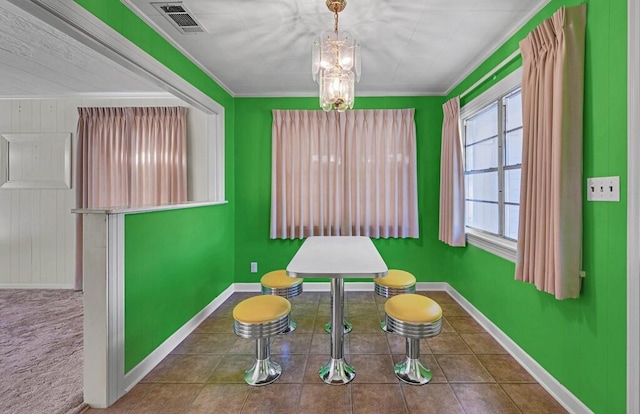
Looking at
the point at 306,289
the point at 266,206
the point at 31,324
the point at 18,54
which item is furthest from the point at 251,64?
the point at 31,324

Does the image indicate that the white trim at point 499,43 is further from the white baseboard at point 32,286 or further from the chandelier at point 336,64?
the white baseboard at point 32,286

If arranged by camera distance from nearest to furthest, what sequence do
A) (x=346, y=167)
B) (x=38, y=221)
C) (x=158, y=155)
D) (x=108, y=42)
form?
(x=108, y=42), (x=158, y=155), (x=346, y=167), (x=38, y=221)

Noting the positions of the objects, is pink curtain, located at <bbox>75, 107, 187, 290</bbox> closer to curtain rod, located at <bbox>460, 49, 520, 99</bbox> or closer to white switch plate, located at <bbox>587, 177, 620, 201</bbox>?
curtain rod, located at <bbox>460, 49, 520, 99</bbox>

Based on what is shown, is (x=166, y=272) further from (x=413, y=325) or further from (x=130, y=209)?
(x=413, y=325)

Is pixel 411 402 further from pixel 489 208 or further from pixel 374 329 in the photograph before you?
pixel 489 208

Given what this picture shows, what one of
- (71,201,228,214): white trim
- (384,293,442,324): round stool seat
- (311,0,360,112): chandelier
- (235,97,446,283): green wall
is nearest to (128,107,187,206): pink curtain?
(235,97,446,283): green wall

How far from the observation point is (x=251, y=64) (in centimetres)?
296

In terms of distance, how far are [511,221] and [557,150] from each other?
3.57 ft

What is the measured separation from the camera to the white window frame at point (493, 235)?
230 centimetres

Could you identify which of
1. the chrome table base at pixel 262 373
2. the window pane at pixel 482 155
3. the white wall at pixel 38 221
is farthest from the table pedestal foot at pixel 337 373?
the white wall at pixel 38 221

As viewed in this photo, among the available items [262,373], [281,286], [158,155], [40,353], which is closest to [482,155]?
[281,286]

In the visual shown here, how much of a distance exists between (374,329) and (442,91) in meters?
2.94

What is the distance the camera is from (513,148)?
2.52 metres

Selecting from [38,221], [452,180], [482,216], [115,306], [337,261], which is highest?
[452,180]
